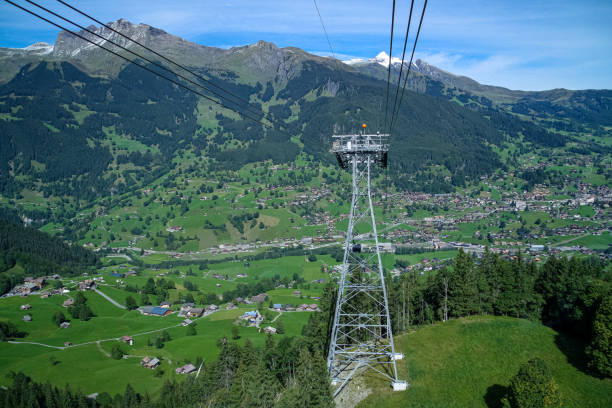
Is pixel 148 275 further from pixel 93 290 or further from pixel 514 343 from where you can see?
pixel 514 343

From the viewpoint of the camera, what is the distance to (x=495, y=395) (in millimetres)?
25031

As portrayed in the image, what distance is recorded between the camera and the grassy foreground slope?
24406mm

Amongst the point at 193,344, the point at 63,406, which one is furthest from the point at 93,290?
the point at 63,406

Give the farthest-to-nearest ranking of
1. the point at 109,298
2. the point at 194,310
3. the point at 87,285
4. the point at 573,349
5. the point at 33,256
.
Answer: the point at 33,256
the point at 87,285
the point at 109,298
the point at 194,310
the point at 573,349

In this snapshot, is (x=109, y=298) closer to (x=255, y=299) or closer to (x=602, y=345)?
(x=255, y=299)

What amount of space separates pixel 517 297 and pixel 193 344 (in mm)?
57394

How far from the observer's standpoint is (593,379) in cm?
2498

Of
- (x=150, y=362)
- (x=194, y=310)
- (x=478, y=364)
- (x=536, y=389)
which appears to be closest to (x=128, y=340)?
(x=150, y=362)

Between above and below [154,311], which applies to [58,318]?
above

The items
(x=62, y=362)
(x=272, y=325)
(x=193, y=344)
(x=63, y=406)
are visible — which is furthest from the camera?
(x=272, y=325)

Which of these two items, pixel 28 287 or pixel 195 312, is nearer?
pixel 195 312

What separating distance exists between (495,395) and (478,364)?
3.42m

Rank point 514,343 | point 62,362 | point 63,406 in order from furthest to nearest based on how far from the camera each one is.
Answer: point 62,362
point 63,406
point 514,343

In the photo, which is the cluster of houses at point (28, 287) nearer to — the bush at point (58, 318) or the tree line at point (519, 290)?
the bush at point (58, 318)
